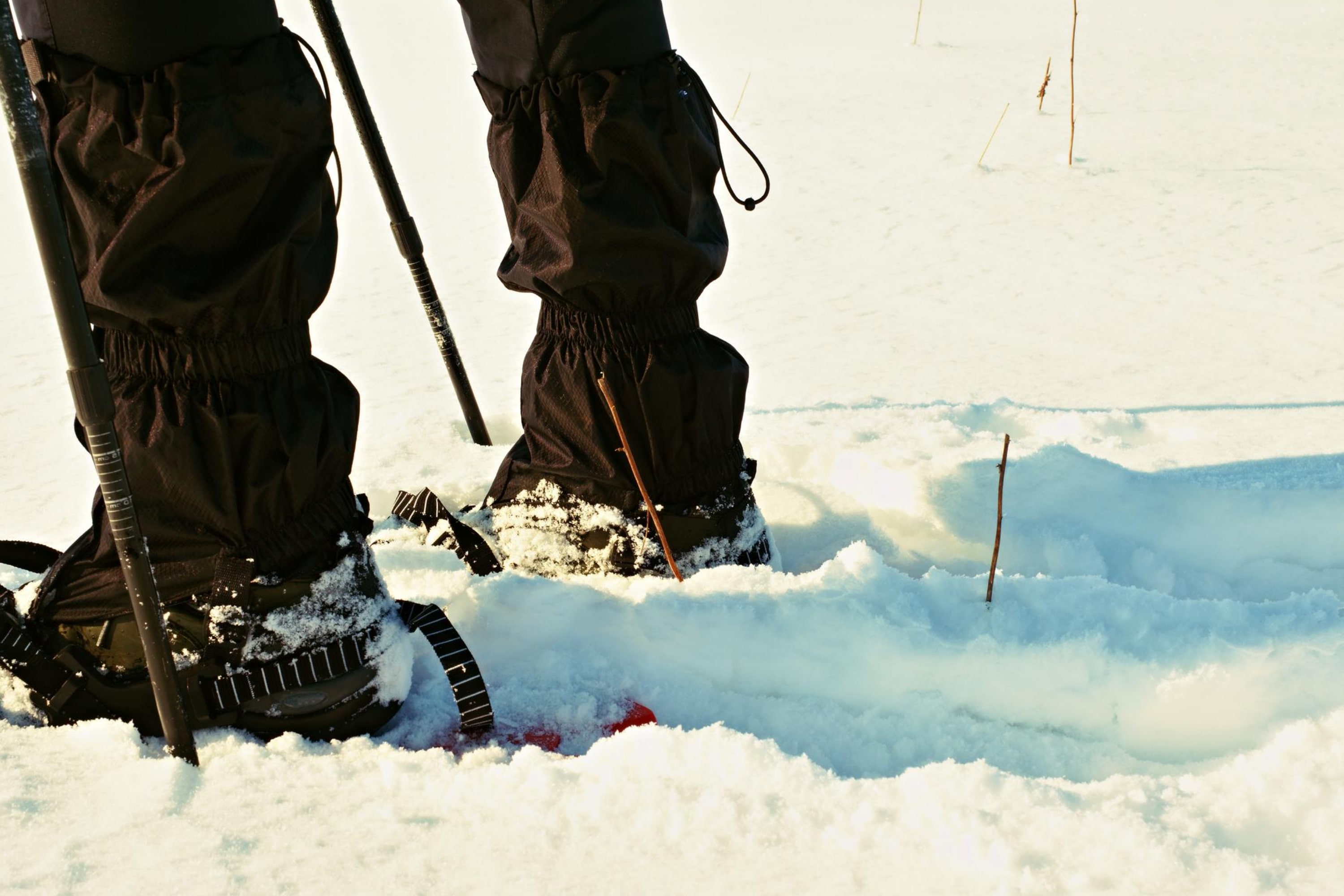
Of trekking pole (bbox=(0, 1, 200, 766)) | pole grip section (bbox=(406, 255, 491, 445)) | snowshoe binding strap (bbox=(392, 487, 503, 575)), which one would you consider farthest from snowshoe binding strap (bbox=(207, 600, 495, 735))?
pole grip section (bbox=(406, 255, 491, 445))

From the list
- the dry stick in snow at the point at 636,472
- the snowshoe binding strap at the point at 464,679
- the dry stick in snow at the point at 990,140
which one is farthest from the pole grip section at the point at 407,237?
the dry stick in snow at the point at 990,140

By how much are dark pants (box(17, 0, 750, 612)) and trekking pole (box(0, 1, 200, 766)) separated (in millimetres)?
119

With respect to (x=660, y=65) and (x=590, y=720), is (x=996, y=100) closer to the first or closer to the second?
(x=660, y=65)

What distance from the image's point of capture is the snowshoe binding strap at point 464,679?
1.06 metres

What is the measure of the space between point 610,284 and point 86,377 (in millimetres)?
609

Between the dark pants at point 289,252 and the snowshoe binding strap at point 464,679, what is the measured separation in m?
0.14

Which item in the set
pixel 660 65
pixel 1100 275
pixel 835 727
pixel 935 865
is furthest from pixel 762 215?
pixel 935 865

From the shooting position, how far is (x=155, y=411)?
1.00m

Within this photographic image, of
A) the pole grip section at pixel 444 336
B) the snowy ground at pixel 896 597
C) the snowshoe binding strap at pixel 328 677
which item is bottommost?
the snowy ground at pixel 896 597

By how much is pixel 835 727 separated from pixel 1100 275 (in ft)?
7.37

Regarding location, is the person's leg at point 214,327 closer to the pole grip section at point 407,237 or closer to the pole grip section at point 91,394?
the pole grip section at point 91,394

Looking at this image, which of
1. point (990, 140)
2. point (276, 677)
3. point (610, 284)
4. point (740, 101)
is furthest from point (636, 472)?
point (740, 101)

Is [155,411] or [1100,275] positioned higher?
[155,411]

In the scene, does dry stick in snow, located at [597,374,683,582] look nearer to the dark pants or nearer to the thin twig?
the dark pants
